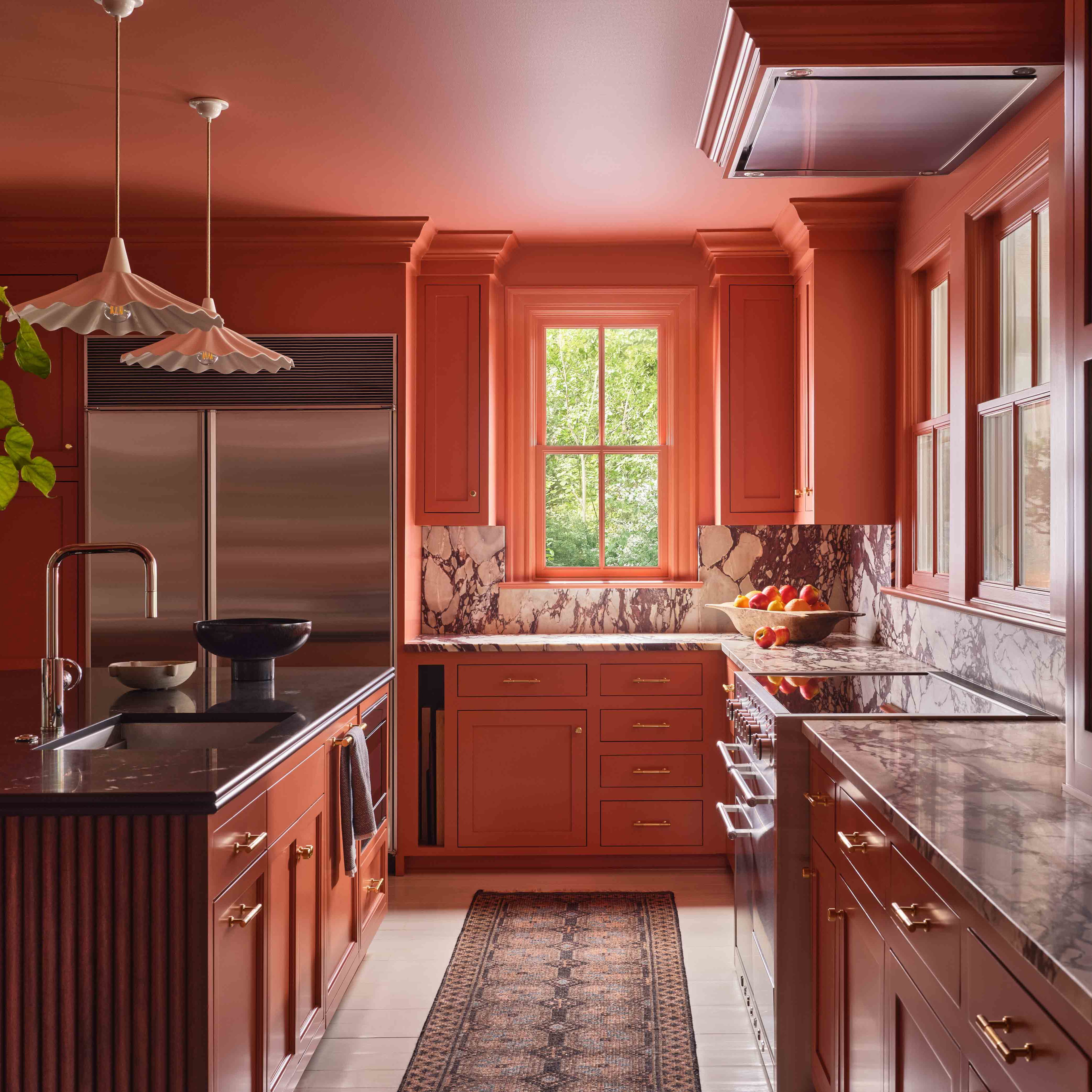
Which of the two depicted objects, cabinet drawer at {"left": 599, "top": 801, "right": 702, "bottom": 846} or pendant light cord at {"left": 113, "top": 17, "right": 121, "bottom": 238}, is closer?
pendant light cord at {"left": 113, "top": 17, "right": 121, "bottom": 238}

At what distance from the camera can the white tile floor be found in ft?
8.16

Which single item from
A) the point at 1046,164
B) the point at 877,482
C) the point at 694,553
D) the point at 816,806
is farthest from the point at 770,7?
the point at 694,553

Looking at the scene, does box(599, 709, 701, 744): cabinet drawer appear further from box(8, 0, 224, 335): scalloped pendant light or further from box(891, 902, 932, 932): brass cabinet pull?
box(891, 902, 932, 932): brass cabinet pull

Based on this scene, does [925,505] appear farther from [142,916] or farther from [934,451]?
[142,916]

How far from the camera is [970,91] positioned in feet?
6.93

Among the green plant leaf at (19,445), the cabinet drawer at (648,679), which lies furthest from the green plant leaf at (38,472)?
the cabinet drawer at (648,679)

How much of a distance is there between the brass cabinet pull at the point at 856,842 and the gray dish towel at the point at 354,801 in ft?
4.17

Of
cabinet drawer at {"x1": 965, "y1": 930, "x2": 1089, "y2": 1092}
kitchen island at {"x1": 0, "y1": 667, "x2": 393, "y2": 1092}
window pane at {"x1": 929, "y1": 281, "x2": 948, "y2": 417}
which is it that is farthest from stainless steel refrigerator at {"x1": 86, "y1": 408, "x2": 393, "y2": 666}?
cabinet drawer at {"x1": 965, "y1": 930, "x2": 1089, "y2": 1092}

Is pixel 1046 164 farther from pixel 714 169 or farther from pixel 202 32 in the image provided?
pixel 202 32

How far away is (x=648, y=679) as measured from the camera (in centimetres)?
397

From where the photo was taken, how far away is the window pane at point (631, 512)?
4.60 m

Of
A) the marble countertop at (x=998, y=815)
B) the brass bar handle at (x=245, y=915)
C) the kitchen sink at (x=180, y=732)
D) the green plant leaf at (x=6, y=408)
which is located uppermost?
the green plant leaf at (x=6, y=408)

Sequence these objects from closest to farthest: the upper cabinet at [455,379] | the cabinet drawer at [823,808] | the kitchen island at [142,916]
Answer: the kitchen island at [142,916] → the cabinet drawer at [823,808] → the upper cabinet at [455,379]

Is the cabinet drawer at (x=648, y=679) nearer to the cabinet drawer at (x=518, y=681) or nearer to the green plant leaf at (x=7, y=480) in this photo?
the cabinet drawer at (x=518, y=681)
